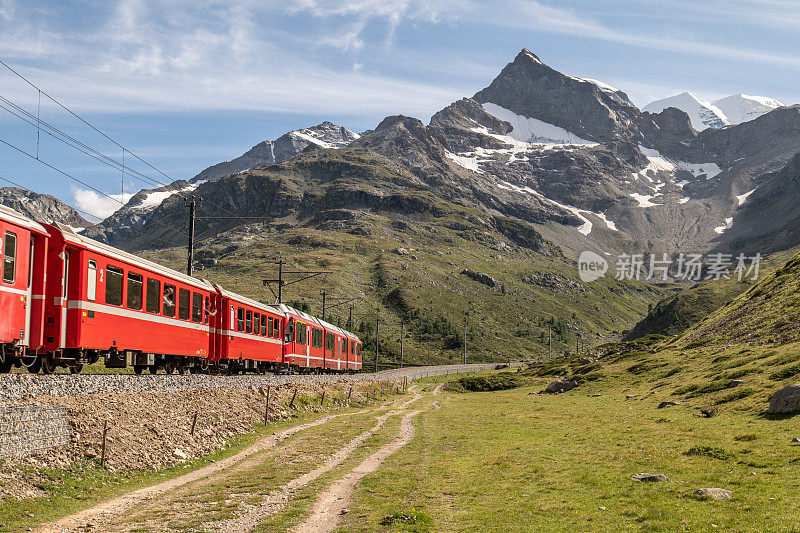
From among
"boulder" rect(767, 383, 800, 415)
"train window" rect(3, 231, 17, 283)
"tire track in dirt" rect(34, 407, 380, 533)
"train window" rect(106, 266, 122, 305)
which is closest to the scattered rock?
"boulder" rect(767, 383, 800, 415)

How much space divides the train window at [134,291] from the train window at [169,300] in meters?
2.82

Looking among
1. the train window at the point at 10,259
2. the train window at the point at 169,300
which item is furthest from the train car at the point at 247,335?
the train window at the point at 10,259

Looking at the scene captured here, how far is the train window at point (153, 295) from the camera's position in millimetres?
33719

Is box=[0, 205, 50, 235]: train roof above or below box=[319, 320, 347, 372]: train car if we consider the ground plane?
above

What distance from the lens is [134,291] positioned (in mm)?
32156

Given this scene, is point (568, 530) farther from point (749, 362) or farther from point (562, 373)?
point (562, 373)

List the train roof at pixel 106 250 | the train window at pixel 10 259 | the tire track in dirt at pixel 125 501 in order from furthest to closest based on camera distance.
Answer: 1. the train roof at pixel 106 250
2. the train window at pixel 10 259
3. the tire track in dirt at pixel 125 501

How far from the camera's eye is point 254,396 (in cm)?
4156

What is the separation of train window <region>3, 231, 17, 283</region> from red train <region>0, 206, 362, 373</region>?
0.12 feet

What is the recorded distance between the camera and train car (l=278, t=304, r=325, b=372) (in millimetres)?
62638

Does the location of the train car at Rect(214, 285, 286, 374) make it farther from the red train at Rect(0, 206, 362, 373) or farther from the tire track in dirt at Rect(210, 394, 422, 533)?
the tire track in dirt at Rect(210, 394, 422, 533)

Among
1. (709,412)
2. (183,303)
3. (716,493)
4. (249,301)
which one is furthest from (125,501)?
(709,412)

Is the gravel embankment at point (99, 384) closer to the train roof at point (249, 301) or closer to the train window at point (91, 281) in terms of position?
the train window at point (91, 281)

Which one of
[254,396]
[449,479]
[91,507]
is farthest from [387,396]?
[91,507]
